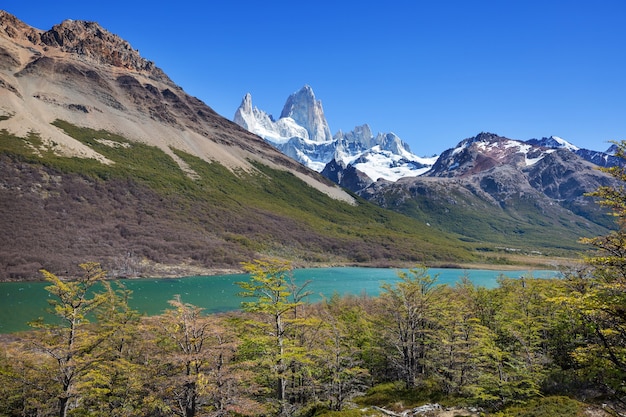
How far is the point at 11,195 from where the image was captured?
15238 centimetres

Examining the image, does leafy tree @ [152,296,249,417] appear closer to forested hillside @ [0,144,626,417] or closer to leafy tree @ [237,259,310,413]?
forested hillside @ [0,144,626,417]

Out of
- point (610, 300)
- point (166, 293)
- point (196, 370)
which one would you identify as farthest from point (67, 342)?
point (166, 293)

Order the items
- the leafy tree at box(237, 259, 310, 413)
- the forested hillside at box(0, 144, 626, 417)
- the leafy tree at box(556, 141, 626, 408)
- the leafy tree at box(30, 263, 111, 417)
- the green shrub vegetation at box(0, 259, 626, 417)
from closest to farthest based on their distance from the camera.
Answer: the leafy tree at box(556, 141, 626, 408)
the forested hillside at box(0, 144, 626, 417)
the leafy tree at box(30, 263, 111, 417)
the green shrub vegetation at box(0, 259, 626, 417)
the leafy tree at box(237, 259, 310, 413)

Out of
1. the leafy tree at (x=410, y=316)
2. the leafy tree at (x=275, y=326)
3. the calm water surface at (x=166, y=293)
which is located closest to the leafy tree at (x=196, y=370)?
the leafy tree at (x=275, y=326)

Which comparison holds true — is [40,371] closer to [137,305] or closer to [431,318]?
[431,318]

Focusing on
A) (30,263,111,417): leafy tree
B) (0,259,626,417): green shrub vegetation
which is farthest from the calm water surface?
(30,263,111,417): leafy tree

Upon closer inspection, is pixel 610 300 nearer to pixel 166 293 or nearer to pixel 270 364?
pixel 270 364

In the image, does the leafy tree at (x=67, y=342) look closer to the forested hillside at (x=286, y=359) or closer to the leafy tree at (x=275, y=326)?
the forested hillside at (x=286, y=359)

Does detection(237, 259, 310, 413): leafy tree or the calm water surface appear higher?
detection(237, 259, 310, 413): leafy tree

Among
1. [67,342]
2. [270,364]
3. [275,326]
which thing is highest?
[275,326]

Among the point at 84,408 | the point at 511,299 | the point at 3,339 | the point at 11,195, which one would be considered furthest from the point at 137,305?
the point at 11,195

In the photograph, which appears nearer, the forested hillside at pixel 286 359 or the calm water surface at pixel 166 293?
the forested hillside at pixel 286 359

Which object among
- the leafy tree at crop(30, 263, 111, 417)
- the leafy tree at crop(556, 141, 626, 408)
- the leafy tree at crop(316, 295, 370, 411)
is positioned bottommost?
the leafy tree at crop(316, 295, 370, 411)

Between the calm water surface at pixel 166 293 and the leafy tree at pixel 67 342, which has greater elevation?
the leafy tree at pixel 67 342
